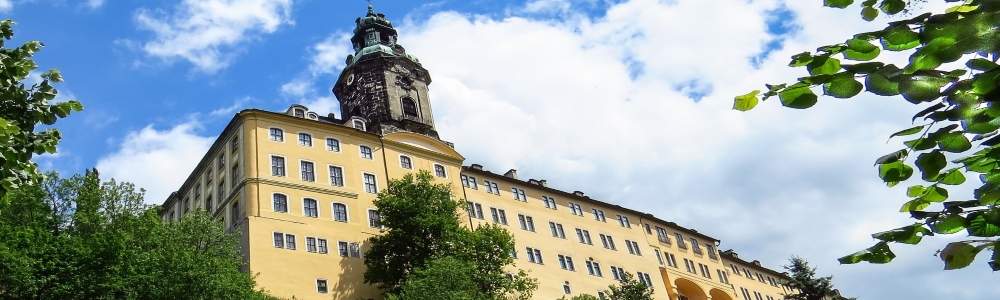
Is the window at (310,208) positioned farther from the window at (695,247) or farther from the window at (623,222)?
the window at (695,247)

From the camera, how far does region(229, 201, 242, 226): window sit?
45.3 meters

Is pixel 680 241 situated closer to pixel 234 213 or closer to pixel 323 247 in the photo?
pixel 323 247

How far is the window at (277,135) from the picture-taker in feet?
160

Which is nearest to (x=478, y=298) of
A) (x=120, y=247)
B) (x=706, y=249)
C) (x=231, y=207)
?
(x=120, y=247)

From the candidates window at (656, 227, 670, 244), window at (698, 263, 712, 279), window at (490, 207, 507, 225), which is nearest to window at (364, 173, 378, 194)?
window at (490, 207, 507, 225)

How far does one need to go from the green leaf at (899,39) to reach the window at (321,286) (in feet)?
136

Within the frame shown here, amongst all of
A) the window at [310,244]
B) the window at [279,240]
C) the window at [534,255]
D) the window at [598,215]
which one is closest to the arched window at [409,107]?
A: the window at [534,255]

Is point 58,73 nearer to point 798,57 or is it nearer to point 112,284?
point 798,57

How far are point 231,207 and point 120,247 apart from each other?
16369 millimetres

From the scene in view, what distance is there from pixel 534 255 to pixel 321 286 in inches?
661

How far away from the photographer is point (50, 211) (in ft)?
111

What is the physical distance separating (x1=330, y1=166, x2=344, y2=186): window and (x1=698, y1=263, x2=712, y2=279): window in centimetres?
3450

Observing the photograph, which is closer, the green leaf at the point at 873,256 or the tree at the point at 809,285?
the green leaf at the point at 873,256

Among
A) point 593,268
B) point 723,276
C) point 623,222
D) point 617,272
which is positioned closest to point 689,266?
point 723,276
